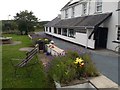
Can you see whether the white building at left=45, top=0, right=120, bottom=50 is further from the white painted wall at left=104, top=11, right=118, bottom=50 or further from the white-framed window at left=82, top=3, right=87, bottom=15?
the white-framed window at left=82, top=3, right=87, bottom=15

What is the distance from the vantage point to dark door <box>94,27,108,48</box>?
19.8 m

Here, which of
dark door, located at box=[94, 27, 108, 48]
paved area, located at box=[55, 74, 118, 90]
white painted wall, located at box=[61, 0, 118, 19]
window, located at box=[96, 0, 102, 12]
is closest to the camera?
paved area, located at box=[55, 74, 118, 90]

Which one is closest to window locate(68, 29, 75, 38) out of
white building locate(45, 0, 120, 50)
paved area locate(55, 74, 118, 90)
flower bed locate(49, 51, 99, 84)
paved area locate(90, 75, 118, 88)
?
white building locate(45, 0, 120, 50)

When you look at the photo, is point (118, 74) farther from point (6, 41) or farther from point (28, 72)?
point (6, 41)

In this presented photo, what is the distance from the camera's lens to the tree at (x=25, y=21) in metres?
48.4

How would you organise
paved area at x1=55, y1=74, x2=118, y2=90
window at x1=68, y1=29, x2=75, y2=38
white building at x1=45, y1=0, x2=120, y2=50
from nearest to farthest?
1. paved area at x1=55, y1=74, x2=118, y2=90
2. white building at x1=45, y1=0, x2=120, y2=50
3. window at x1=68, y1=29, x2=75, y2=38

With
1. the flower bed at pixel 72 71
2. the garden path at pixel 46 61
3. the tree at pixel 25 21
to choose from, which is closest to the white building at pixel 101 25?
the garden path at pixel 46 61

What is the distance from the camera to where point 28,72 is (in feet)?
32.4

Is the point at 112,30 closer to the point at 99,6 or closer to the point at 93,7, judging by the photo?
the point at 99,6

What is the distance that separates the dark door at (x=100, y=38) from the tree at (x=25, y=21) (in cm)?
3077

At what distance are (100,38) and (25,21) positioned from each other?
31494mm

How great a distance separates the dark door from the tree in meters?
30.8

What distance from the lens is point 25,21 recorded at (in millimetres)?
48531

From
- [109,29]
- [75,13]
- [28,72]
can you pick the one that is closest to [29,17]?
[75,13]
